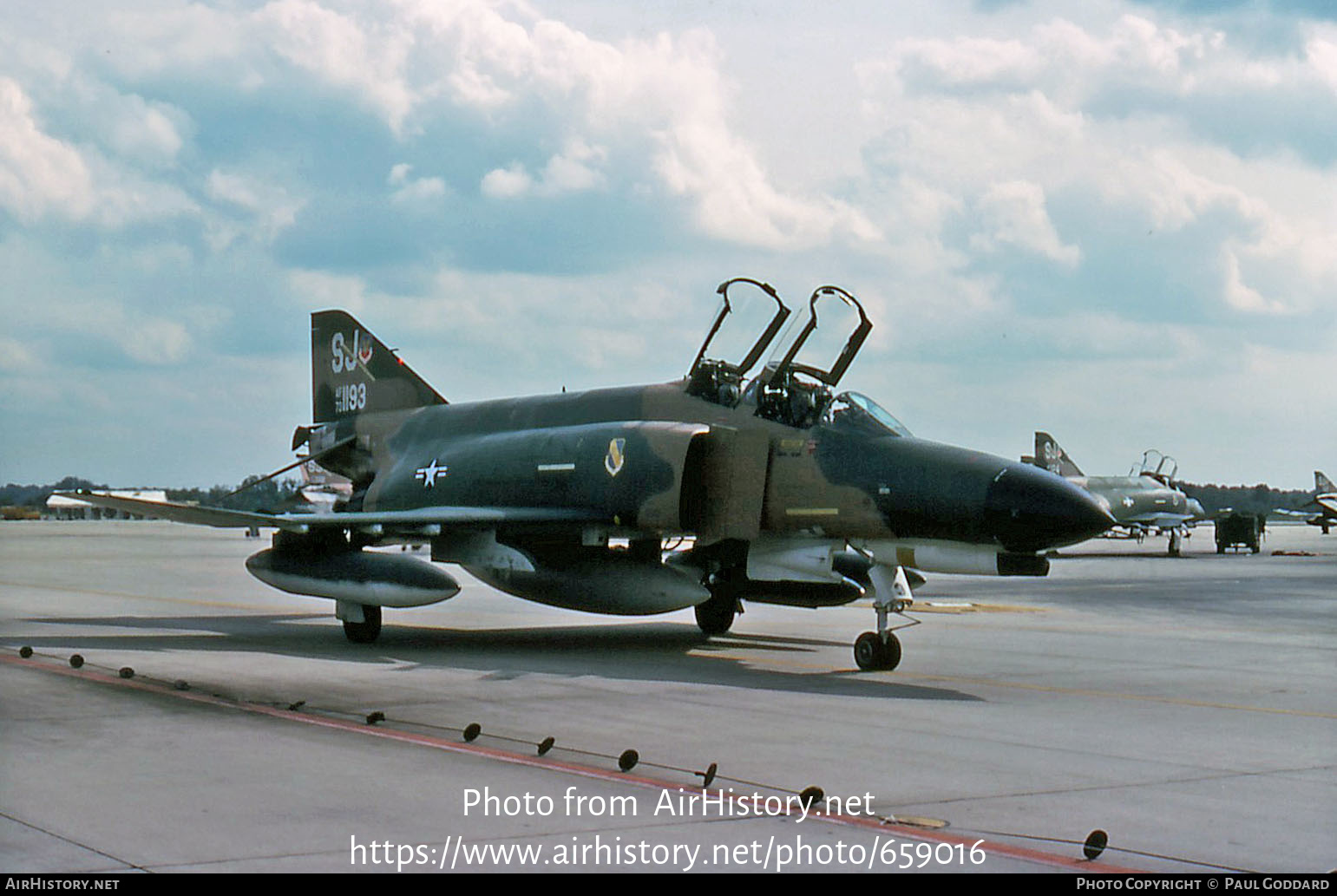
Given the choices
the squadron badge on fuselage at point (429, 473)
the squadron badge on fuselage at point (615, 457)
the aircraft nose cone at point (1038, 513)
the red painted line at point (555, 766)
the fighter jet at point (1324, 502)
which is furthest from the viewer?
the fighter jet at point (1324, 502)

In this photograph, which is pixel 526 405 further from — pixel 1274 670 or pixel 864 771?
pixel 864 771

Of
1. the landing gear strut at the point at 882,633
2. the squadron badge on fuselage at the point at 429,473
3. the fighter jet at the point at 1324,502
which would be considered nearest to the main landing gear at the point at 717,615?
the landing gear strut at the point at 882,633

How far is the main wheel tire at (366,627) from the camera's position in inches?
610

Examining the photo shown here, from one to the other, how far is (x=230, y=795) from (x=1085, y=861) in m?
4.02

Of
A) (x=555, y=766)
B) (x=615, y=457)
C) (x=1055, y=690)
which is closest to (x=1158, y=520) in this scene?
(x=615, y=457)

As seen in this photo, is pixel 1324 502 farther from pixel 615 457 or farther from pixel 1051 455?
pixel 615 457

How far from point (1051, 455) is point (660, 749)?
171 ft

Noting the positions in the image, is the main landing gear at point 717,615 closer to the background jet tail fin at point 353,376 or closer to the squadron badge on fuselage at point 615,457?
the squadron badge on fuselage at point 615,457

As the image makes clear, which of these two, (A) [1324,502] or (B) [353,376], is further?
(A) [1324,502]

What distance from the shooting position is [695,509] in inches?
558

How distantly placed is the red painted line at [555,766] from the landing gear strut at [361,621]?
357 cm

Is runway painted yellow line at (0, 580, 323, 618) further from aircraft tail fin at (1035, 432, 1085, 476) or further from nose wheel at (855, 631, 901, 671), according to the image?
aircraft tail fin at (1035, 432, 1085, 476)

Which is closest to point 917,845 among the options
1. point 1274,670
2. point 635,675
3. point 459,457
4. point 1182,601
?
point 635,675

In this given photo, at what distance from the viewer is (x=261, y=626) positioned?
18.0 metres
